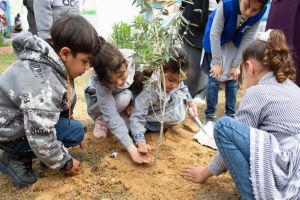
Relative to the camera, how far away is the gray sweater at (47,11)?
337cm

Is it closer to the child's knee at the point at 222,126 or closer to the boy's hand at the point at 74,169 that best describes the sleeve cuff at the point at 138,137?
the boy's hand at the point at 74,169

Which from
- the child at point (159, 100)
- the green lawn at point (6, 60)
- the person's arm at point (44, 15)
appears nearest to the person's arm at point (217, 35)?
the child at point (159, 100)

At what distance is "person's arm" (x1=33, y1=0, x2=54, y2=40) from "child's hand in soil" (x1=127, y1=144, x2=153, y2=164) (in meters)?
1.61

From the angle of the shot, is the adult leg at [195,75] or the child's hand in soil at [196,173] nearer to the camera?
the child's hand in soil at [196,173]

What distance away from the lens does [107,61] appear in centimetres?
224

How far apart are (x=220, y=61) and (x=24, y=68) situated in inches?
68.9

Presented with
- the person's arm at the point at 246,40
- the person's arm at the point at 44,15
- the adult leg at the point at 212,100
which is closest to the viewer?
the person's arm at the point at 246,40

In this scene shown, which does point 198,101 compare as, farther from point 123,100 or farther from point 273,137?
point 273,137

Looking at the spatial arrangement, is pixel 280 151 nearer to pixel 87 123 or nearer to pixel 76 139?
pixel 76 139

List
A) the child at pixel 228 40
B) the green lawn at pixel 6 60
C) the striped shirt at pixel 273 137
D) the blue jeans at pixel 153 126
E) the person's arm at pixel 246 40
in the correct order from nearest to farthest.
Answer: the striped shirt at pixel 273 137, the blue jeans at pixel 153 126, the child at pixel 228 40, the person's arm at pixel 246 40, the green lawn at pixel 6 60

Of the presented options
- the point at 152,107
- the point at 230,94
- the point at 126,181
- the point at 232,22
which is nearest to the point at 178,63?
the point at 152,107

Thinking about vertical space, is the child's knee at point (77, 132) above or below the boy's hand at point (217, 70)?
below

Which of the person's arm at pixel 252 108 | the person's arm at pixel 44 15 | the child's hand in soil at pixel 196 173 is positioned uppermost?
the person's arm at pixel 44 15

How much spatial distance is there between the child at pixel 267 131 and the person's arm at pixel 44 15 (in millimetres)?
2197
